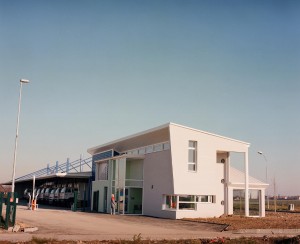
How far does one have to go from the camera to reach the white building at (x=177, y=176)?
30.5 m

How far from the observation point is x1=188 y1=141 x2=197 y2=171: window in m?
31.3

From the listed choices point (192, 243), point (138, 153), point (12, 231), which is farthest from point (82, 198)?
point (192, 243)

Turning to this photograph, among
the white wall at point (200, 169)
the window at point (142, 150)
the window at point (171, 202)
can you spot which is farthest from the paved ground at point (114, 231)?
the window at point (142, 150)

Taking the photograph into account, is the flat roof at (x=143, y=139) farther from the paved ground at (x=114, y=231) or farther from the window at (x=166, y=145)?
the paved ground at (x=114, y=231)

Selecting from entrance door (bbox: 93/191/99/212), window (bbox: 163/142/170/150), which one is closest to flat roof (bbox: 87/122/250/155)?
window (bbox: 163/142/170/150)

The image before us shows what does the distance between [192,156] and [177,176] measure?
7.17 feet

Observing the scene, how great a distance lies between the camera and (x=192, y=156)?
103 feet

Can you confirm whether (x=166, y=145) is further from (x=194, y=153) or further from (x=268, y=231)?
(x=268, y=231)

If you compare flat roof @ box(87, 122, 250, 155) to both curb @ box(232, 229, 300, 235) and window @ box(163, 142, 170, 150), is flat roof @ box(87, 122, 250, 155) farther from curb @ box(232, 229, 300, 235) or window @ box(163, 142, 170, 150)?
curb @ box(232, 229, 300, 235)

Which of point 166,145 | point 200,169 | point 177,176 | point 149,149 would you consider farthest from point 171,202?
point 149,149

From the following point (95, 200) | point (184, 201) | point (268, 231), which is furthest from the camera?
point (95, 200)

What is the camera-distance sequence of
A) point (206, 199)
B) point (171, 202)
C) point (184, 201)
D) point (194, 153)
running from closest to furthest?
1. point (184, 201)
2. point (171, 202)
3. point (194, 153)
4. point (206, 199)

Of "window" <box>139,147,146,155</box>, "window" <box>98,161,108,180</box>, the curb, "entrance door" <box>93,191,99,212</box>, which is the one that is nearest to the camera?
the curb

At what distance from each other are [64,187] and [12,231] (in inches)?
1393
